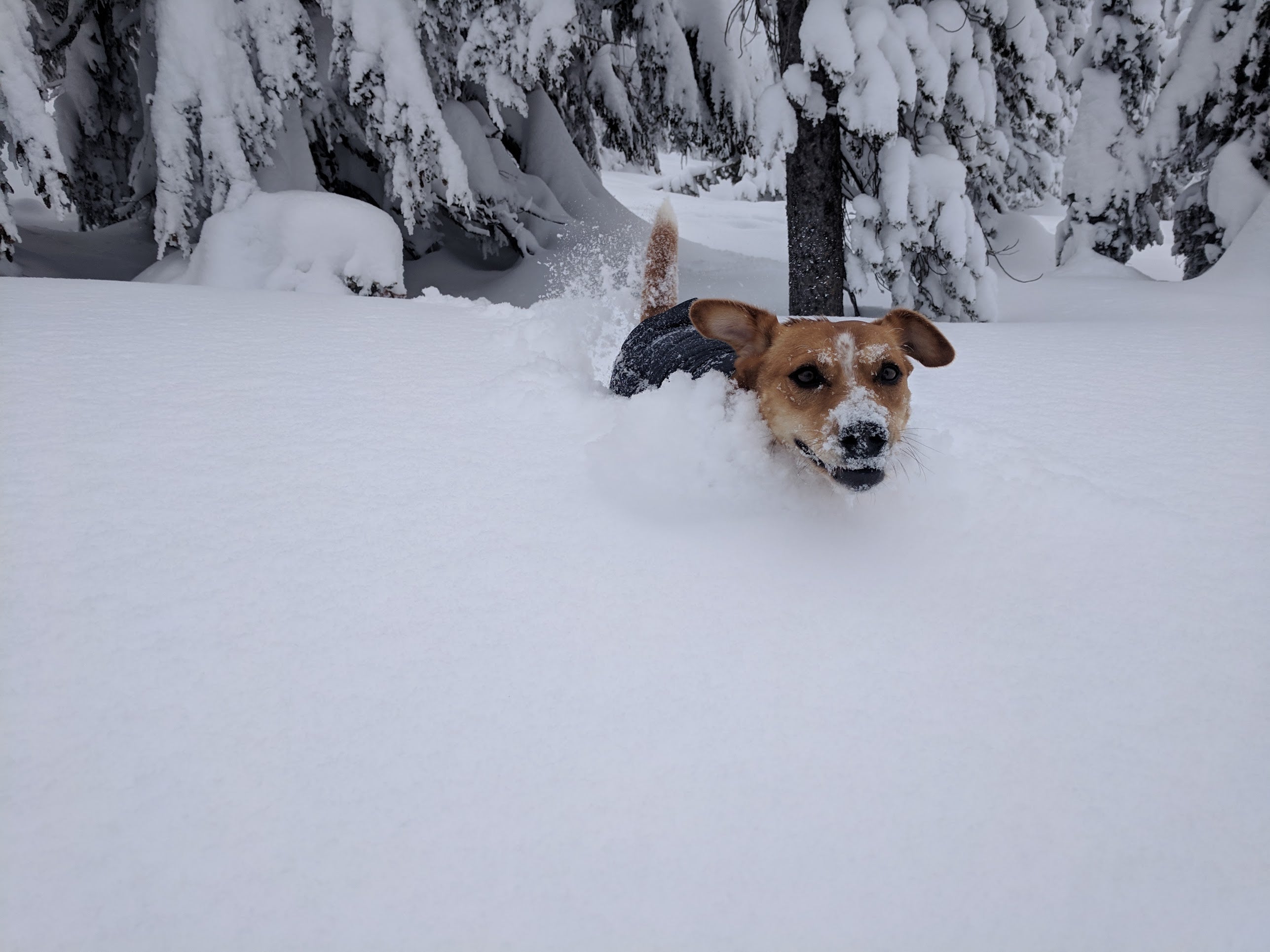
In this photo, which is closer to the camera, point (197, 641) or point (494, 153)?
point (197, 641)

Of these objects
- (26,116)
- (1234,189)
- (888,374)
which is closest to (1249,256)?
(1234,189)

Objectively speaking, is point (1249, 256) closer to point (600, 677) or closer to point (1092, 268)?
point (1092, 268)

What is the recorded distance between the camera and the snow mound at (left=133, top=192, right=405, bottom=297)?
16.1ft

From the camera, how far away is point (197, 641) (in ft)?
4.58

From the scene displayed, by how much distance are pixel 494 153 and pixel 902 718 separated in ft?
24.9

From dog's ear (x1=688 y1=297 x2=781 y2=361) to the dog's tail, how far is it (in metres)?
1.26

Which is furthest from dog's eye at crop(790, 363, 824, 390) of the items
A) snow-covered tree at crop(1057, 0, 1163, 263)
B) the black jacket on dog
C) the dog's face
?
snow-covered tree at crop(1057, 0, 1163, 263)

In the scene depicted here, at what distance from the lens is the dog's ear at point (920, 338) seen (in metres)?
2.28

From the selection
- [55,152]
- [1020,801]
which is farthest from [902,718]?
[55,152]

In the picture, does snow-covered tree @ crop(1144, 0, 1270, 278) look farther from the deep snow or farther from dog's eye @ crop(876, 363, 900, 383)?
dog's eye @ crop(876, 363, 900, 383)

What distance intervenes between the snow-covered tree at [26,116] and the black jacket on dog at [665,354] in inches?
150

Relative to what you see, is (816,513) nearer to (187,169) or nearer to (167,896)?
(167,896)

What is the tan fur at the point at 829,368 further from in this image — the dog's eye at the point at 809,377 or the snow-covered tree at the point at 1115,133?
the snow-covered tree at the point at 1115,133

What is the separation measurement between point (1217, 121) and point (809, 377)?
679cm
